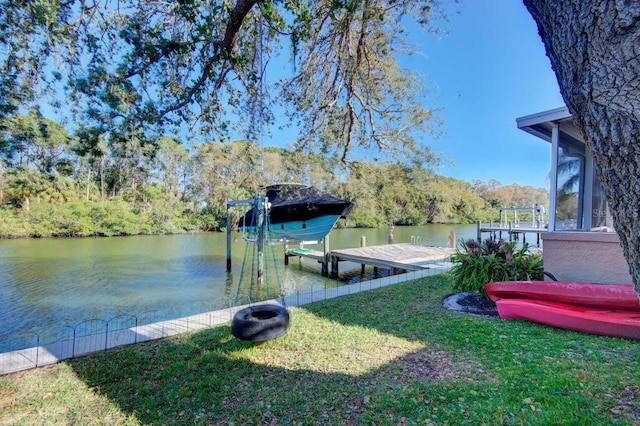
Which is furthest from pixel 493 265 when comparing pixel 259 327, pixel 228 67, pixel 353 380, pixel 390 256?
pixel 390 256

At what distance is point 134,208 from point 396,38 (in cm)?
2611

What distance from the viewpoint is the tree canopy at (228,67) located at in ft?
10.7

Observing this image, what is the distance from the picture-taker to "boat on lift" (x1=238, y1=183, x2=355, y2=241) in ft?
35.2

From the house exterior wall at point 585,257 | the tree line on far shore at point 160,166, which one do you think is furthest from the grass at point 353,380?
the tree line on far shore at point 160,166

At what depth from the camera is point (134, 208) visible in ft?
81.6

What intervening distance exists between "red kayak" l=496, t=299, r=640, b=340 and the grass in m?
0.14

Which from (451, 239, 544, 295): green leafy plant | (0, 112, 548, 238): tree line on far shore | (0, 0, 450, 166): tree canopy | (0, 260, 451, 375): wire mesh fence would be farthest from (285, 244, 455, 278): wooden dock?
(0, 0, 450, 166): tree canopy

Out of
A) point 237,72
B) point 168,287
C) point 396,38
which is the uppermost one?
point 396,38

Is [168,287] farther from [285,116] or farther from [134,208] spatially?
[134,208]

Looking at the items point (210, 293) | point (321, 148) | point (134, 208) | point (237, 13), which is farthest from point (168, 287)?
point (134, 208)

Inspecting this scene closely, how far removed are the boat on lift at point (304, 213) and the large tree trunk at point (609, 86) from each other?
29.6 ft

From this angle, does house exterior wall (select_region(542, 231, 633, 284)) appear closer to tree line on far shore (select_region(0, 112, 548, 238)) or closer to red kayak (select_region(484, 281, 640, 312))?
red kayak (select_region(484, 281, 640, 312))

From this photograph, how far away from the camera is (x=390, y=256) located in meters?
11.6

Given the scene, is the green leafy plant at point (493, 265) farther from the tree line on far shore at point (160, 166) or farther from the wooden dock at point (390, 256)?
the wooden dock at point (390, 256)
